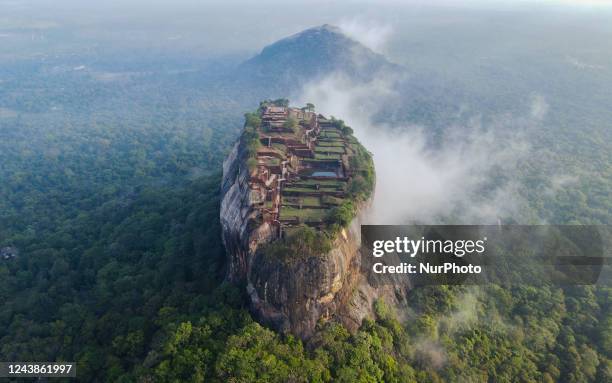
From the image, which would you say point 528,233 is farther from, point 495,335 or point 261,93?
point 261,93

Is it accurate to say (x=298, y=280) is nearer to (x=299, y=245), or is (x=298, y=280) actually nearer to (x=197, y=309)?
(x=299, y=245)

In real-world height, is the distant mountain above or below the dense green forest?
above

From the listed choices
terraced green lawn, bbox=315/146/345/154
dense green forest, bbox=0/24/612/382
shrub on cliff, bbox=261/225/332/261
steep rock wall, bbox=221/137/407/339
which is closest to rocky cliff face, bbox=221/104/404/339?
steep rock wall, bbox=221/137/407/339

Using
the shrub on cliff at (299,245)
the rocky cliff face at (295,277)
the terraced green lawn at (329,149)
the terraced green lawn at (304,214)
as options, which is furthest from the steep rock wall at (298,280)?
the terraced green lawn at (329,149)

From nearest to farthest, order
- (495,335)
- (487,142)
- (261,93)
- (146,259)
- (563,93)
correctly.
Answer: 1. (495,335)
2. (146,259)
3. (487,142)
4. (563,93)
5. (261,93)

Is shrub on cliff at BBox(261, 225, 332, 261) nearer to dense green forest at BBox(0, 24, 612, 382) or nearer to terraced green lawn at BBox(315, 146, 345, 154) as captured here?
dense green forest at BBox(0, 24, 612, 382)

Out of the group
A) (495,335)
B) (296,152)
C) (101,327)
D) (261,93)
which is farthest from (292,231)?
(261,93)

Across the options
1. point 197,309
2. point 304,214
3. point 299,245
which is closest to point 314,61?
point 304,214
